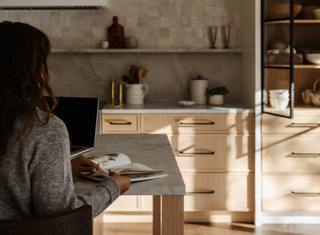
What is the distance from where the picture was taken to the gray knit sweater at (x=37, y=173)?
Result: 0.76 meters

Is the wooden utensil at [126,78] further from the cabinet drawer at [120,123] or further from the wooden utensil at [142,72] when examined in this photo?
the cabinet drawer at [120,123]

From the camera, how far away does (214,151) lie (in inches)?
114

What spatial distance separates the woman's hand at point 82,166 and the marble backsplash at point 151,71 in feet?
7.44

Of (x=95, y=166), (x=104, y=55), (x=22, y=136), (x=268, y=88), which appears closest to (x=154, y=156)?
(x=95, y=166)

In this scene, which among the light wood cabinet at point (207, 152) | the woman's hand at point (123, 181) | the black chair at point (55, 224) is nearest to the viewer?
the black chair at point (55, 224)

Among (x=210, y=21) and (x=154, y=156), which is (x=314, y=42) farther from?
(x=154, y=156)

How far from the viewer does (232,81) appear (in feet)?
11.4

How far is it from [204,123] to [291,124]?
0.68 meters

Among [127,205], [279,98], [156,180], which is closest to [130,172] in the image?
[156,180]

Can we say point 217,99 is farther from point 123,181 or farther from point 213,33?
point 123,181

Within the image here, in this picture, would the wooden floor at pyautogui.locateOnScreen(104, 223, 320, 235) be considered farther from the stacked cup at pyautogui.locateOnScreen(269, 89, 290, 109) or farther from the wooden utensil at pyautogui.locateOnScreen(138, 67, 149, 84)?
the wooden utensil at pyautogui.locateOnScreen(138, 67, 149, 84)

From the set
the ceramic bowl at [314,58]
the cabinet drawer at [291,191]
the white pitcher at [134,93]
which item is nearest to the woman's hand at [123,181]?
the cabinet drawer at [291,191]

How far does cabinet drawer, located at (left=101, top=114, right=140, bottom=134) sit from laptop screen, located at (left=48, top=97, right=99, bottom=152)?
1.15 meters

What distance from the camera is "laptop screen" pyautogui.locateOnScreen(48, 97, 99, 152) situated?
5.49 feet
